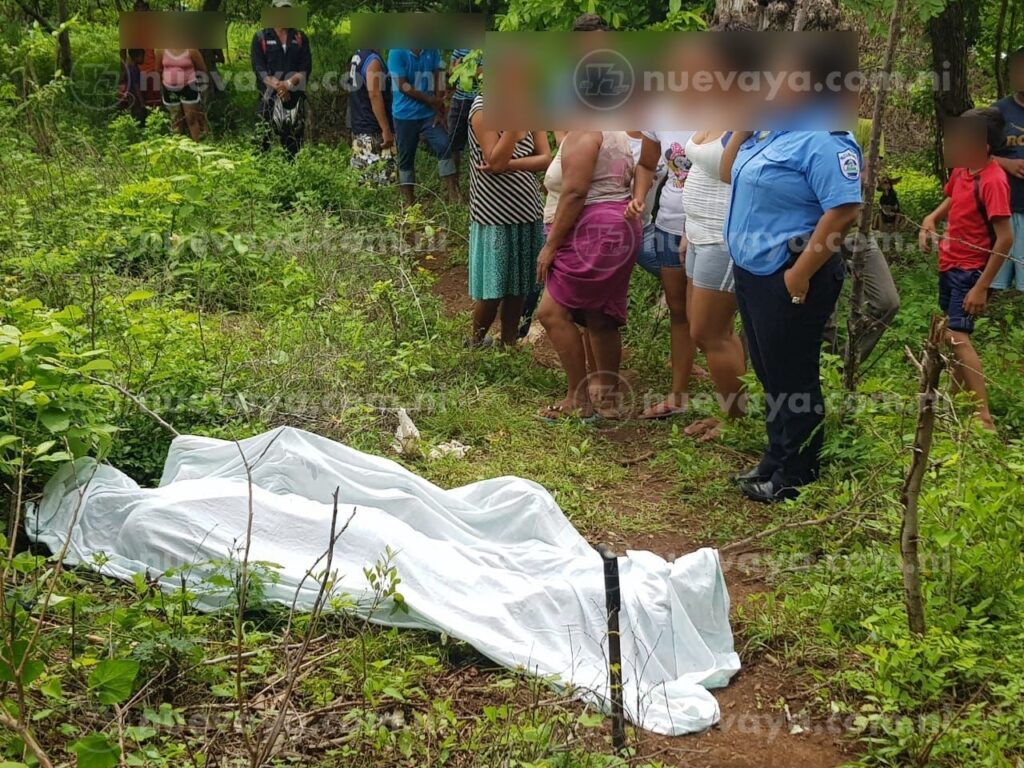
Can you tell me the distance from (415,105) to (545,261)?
12.7ft

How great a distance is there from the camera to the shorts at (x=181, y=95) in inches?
413

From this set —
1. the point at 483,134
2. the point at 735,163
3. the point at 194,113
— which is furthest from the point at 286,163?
the point at 735,163

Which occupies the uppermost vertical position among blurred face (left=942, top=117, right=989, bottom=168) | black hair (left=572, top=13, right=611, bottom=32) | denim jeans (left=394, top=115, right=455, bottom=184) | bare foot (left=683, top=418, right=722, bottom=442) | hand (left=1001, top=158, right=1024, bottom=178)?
black hair (left=572, top=13, right=611, bottom=32)

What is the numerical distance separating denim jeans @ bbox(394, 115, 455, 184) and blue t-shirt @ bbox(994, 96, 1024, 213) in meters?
4.35

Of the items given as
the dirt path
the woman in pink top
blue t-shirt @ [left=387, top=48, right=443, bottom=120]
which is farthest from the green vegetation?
the woman in pink top

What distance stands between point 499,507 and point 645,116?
7.29 feet

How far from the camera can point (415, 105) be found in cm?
852

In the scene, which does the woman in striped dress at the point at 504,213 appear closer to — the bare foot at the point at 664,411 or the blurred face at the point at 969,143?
the bare foot at the point at 664,411

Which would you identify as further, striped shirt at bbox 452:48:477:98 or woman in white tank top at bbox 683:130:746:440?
striped shirt at bbox 452:48:477:98

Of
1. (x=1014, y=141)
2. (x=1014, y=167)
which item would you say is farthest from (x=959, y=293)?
(x=1014, y=141)

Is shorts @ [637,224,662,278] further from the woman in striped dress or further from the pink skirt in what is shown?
the woman in striped dress

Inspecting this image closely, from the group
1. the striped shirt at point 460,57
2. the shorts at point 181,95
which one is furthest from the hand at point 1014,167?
the shorts at point 181,95

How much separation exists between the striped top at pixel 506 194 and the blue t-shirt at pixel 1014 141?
91.2 inches

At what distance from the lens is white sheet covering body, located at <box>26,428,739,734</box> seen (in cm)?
313
